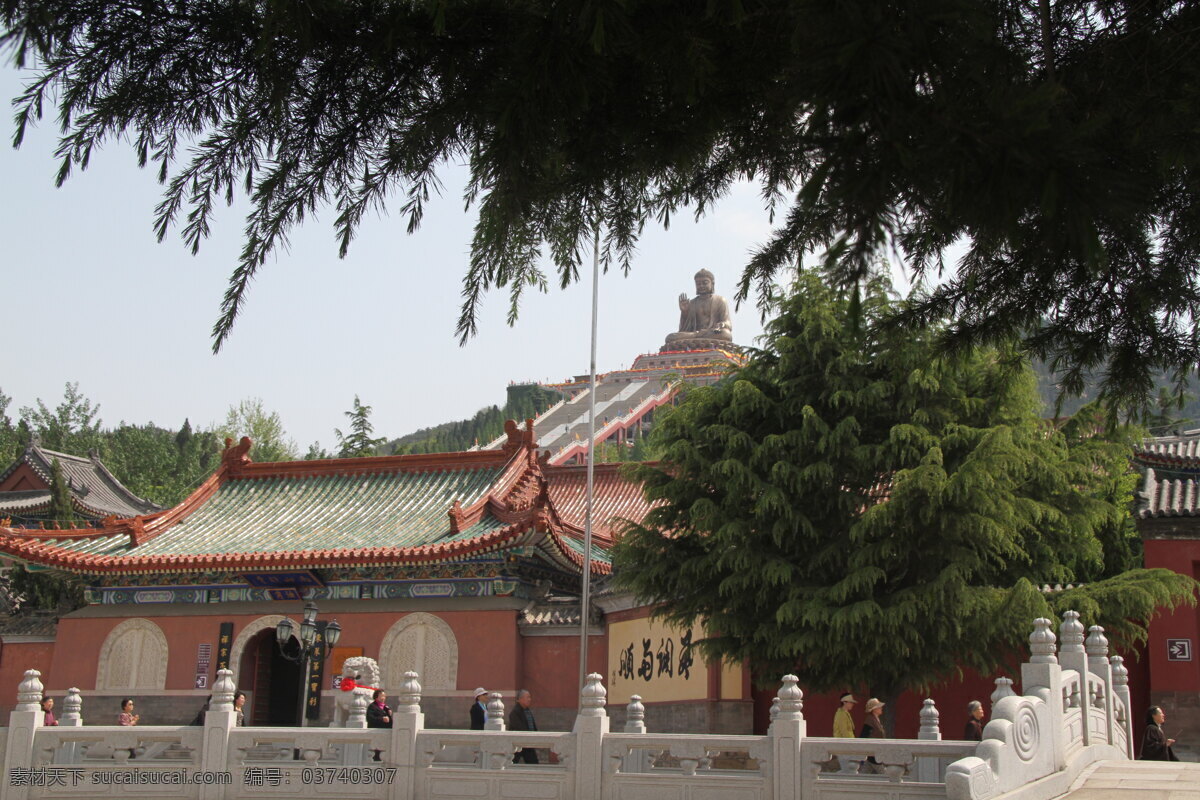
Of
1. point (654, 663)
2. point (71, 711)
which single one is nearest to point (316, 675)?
point (654, 663)

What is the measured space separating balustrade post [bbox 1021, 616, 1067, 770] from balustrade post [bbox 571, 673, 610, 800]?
3111mm

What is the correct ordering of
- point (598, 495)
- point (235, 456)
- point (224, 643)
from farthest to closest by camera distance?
point (598, 495) < point (235, 456) < point (224, 643)

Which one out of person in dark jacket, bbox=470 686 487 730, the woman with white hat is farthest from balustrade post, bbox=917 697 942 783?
person in dark jacket, bbox=470 686 487 730

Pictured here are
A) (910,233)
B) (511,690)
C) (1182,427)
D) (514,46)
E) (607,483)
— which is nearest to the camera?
(514,46)

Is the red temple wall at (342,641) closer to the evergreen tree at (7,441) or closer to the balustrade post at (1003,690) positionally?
the balustrade post at (1003,690)

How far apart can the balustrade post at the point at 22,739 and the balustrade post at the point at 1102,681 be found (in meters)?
9.08

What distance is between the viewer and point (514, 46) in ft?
9.30


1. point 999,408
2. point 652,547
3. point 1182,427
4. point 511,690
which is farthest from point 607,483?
point 1182,427

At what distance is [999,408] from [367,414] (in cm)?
3428

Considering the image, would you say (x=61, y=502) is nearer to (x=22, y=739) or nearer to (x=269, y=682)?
(x=269, y=682)

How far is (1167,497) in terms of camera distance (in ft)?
50.4

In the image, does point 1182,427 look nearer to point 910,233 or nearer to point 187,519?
point 187,519

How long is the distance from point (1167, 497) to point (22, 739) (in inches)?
522

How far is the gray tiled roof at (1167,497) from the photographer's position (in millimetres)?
14938
